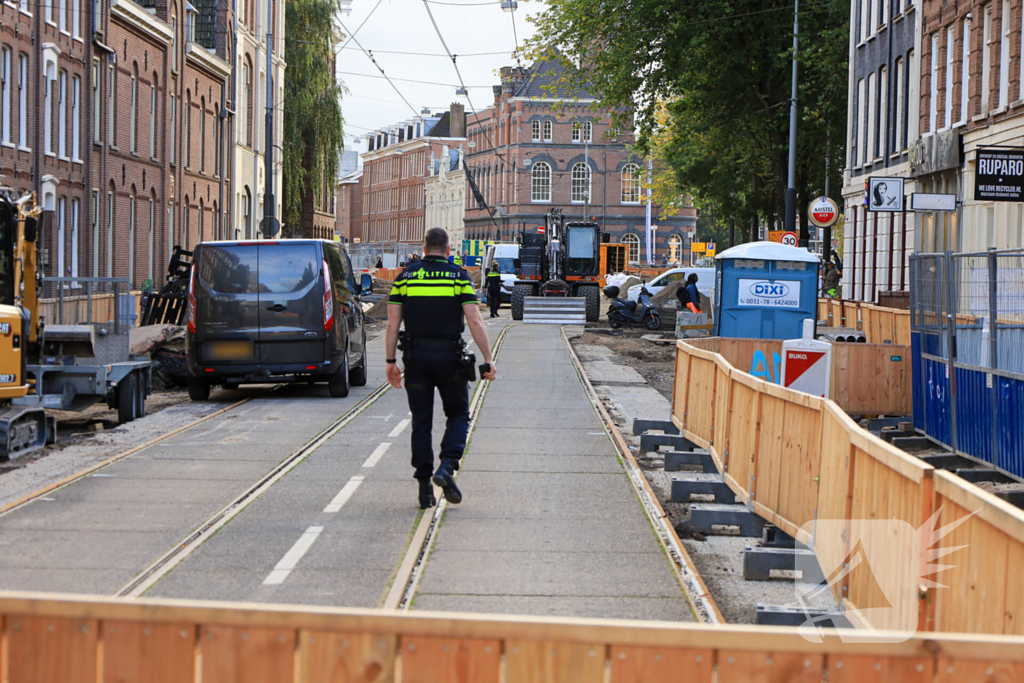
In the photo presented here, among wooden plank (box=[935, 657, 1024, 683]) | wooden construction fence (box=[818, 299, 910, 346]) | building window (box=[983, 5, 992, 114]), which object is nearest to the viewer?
wooden plank (box=[935, 657, 1024, 683])

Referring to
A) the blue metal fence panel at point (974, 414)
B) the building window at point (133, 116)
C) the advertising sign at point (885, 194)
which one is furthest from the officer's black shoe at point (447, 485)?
the building window at point (133, 116)

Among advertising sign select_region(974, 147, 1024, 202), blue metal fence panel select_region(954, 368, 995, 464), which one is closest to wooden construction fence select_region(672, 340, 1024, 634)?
blue metal fence panel select_region(954, 368, 995, 464)

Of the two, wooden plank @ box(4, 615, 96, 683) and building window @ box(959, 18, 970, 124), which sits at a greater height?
building window @ box(959, 18, 970, 124)

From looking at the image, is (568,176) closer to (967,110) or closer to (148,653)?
(967,110)

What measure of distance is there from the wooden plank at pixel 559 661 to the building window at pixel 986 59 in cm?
2720

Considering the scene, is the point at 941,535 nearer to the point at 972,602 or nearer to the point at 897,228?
the point at 972,602

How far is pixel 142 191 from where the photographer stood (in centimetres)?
4131

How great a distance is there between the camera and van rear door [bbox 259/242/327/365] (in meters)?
16.5

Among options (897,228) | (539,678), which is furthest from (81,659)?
(897,228)

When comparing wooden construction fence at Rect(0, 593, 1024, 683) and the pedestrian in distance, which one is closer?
wooden construction fence at Rect(0, 593, 1024, 683)

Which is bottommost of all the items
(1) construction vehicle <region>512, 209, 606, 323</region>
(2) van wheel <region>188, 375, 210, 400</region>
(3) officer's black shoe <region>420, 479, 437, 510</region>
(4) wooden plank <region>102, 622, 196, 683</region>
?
(3) officer's black shoe <region>420, 479, 437, 510</region>

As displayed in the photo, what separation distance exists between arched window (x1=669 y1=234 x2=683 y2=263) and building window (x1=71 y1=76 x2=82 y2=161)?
3215 inches

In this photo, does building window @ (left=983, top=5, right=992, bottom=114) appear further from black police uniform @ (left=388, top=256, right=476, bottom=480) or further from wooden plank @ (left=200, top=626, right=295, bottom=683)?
wooden plank @ (left=200, top=626, right=295, bottom=683)

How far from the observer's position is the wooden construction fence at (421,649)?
11.6ft
